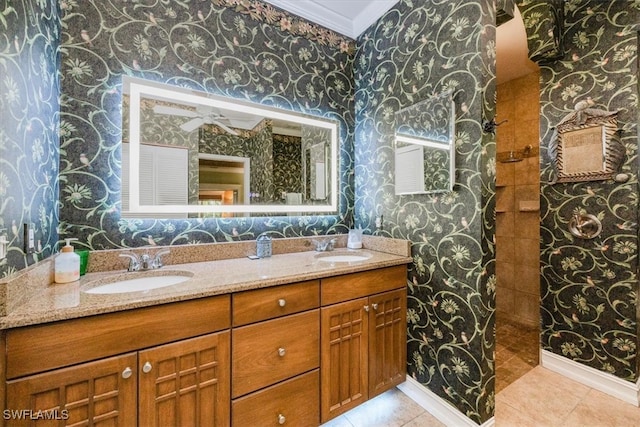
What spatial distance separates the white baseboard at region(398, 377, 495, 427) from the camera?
146cm

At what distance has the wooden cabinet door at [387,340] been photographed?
1.60 m

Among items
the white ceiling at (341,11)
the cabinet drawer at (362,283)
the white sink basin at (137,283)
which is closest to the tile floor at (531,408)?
the cabinet drawer at (362,283)

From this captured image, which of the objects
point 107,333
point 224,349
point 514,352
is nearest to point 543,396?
point 514,352

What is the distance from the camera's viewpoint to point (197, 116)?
1689mm

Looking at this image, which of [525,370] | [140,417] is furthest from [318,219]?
[525,370]

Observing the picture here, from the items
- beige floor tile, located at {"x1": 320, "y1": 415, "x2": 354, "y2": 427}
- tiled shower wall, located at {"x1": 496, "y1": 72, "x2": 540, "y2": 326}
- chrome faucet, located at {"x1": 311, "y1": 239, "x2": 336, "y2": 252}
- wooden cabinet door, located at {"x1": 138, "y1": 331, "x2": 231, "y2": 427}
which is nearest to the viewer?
wooden cabinet door, located at {"x1": 138, "y1": 331, "x2": 231, "y2": 427}

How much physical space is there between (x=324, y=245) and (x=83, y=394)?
148cm

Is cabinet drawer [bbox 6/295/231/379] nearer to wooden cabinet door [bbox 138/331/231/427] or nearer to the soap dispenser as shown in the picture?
wooden cabinet door [bbox 138/331/231/427]

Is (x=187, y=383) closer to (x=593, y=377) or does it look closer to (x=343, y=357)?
(x=343, y=357)

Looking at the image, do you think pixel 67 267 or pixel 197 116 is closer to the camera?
pixel 67 267

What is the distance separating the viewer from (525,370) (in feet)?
6.75

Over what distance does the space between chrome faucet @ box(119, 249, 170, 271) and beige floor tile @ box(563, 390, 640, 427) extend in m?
2.57

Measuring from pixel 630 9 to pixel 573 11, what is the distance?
33 cm

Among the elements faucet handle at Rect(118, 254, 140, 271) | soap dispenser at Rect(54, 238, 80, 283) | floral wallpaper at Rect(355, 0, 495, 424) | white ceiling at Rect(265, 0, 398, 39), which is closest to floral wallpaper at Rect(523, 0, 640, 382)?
floral wallpaper at Rect(355, 0, 495, 424)
